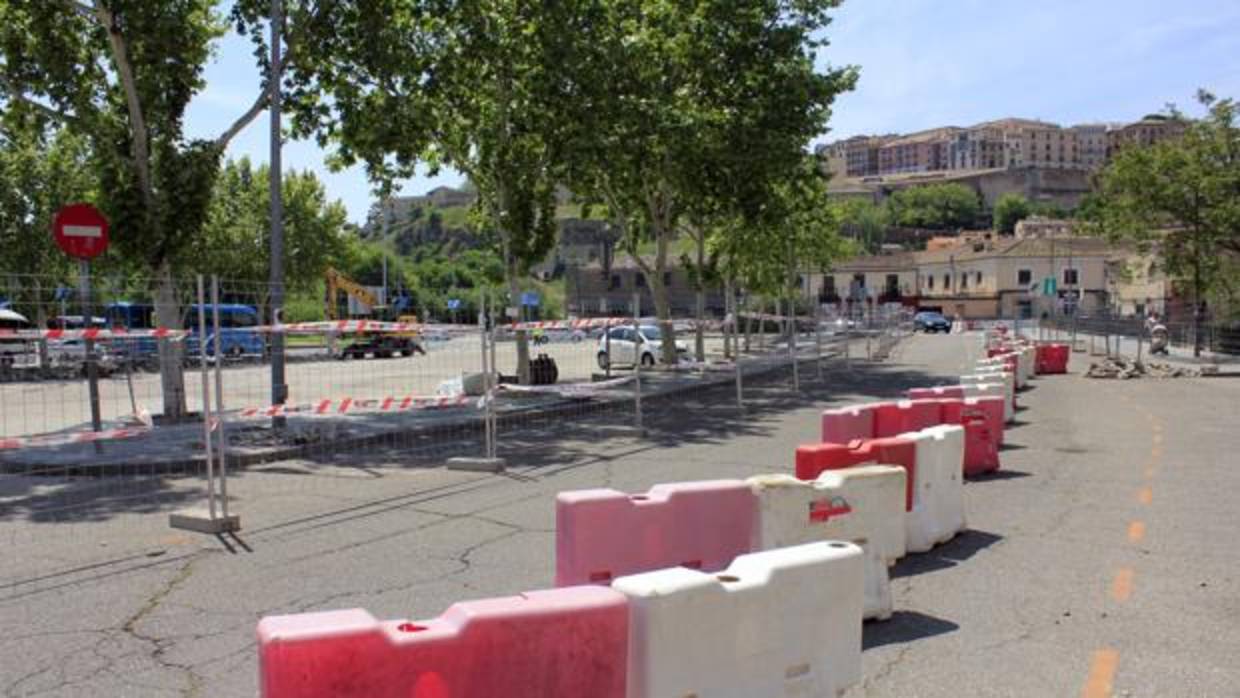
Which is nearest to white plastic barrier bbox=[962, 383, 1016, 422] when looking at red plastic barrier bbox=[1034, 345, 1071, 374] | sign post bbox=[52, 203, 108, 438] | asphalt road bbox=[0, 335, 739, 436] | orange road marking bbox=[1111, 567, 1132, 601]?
asphalt road bbox=[0, 335, 739, 436]

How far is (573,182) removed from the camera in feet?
87.2

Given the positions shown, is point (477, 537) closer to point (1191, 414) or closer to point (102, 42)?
point (102, 42)

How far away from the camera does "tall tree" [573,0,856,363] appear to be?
24.7 meters

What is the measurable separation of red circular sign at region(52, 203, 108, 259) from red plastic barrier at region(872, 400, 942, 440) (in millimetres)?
9824

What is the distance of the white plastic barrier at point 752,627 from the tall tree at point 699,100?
19.5 m

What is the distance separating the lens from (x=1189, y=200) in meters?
36.4

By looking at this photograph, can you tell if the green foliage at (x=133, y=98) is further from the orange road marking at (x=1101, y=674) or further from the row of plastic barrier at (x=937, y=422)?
the orange road marking at (x=1101, y=674)

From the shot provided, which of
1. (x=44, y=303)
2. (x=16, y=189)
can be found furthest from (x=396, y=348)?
(x=44, y=303)

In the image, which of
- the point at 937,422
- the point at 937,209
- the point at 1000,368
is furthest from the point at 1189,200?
the point at 937,209

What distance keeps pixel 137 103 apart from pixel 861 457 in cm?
1280

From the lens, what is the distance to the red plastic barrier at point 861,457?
7816 mm

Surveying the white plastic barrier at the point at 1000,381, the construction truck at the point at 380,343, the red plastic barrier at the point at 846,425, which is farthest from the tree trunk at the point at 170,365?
the white plastic barrier at the point at 1000,381

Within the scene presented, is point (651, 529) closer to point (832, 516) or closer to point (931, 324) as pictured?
point (832, 516)

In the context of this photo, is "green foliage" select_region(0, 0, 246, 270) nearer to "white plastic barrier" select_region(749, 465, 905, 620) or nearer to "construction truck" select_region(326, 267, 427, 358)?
"construction truck" select_region(326, 267, 427, 358)
